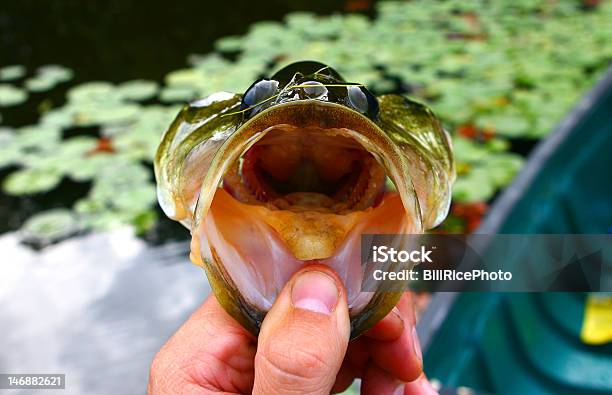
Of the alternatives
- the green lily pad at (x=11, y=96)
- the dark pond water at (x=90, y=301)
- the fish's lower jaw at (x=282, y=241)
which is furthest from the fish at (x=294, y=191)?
the green lily pad at (x=11, y=96)

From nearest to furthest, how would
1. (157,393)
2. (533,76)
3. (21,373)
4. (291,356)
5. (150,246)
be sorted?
(291,356)
(157,393)
(21,373)
(150,246)
(533,76)

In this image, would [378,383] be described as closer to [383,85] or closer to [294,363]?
[294,363]

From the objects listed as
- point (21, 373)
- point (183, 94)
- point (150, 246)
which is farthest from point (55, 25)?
point (21, 373)

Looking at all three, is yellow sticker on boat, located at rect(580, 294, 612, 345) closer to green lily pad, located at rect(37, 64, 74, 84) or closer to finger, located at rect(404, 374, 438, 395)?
finger, located at rect(404, 374, 438, 395)

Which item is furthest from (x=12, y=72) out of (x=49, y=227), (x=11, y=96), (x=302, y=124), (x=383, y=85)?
(x=302, y=124)

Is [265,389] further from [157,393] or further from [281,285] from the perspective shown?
[157,393]
